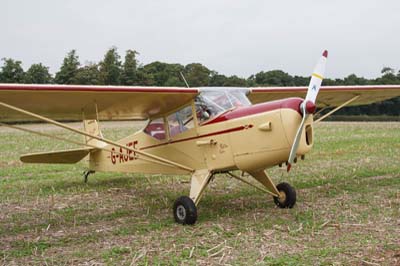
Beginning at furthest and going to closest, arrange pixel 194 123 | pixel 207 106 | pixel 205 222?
pixel 194 123
pixel 207 106
pixel 205 222

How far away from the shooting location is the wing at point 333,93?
28.7 ft

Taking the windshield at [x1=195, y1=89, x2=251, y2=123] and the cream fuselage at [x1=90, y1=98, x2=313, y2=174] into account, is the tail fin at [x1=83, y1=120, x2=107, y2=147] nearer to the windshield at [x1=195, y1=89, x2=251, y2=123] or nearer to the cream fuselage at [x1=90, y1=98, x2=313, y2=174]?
the cream fuselage at [x1=90, y1=98, x2=313, y2=174]

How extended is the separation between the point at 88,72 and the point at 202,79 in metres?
16.6

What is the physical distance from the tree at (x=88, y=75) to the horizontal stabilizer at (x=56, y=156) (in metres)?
51.8

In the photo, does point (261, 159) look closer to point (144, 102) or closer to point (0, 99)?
point (144, 102)

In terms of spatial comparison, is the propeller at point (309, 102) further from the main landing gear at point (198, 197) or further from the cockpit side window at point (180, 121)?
the cockpit side window at point (180, 121)

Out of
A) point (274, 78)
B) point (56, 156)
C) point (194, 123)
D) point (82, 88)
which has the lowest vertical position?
point (56, 156)

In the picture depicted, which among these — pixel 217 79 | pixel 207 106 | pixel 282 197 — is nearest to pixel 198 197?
pixel 207 106

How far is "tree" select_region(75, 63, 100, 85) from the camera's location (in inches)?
2386

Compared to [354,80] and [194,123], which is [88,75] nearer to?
[354,80]

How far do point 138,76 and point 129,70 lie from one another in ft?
8.48

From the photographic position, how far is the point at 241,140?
20.5ft

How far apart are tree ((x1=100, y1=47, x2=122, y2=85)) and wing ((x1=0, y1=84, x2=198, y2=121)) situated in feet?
178

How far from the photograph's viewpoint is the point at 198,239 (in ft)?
18.1
